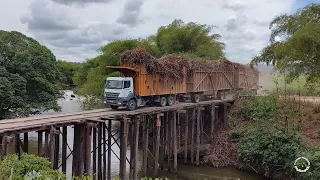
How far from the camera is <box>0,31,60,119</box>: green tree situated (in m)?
27.7

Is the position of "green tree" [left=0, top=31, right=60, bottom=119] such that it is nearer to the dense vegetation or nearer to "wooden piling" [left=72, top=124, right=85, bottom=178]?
the dense vegetation

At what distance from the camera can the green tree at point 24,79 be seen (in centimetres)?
2767

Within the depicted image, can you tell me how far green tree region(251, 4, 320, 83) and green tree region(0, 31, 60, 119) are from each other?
17512 mm

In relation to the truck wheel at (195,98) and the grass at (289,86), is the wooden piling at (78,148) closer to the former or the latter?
the truck wheel at (195,98)

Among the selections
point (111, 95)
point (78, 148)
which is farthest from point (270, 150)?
point (78, 148)

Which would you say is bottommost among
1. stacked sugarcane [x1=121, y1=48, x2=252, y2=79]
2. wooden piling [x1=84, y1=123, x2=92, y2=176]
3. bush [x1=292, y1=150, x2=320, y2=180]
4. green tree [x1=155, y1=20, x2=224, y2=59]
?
bush [x1=292, y1=150, x2=320, y2=180]

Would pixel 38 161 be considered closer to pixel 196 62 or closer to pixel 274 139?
pixel 274 139

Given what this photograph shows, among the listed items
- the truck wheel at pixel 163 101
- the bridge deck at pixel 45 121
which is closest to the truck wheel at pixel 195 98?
the truck wheel at pixel 163 101

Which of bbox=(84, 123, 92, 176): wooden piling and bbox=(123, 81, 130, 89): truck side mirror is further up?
bbox=(123, 81, 130, 89): truck side mirror

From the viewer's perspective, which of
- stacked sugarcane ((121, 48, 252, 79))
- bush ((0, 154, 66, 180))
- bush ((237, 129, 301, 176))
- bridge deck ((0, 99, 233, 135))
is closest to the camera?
bush ((0, 154, 66, 180))

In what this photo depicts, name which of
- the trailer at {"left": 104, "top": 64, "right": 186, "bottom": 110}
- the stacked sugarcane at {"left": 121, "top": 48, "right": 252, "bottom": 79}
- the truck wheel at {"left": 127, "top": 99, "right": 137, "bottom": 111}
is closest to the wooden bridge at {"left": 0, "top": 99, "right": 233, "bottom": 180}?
the truck wheel at {"left": 127, "top": 99, "right": 137, "bottom": 111}

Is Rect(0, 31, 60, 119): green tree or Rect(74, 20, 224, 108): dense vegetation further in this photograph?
Rect(74, 20, 224, 108): dense vegetation

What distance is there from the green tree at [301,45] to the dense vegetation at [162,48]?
897 cm

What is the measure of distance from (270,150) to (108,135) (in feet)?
27.2
